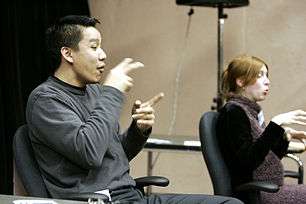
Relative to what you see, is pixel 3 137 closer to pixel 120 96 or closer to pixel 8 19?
pixel 8 19

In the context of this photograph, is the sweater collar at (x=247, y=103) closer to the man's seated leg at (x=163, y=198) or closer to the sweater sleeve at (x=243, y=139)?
the sweater sleeve at (x=243, y=139)

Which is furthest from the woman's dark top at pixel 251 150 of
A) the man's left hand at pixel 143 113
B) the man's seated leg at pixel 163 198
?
the man's left hand at pixel 143 113

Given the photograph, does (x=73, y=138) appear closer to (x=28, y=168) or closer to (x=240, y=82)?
(x=28, y=168)

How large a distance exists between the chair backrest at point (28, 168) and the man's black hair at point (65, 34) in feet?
1.08

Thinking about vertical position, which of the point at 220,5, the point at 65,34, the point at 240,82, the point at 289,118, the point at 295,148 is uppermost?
the point at 220,5

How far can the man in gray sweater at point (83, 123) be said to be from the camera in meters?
1.85

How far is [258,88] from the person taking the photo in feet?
8.45

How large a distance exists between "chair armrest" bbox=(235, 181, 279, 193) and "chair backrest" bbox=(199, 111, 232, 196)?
0.29 ft

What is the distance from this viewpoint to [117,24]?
4.18m

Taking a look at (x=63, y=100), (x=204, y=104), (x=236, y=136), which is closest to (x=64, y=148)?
(x=63, y=100)

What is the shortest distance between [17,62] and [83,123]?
1824mm

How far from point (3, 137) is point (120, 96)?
5.85 ft

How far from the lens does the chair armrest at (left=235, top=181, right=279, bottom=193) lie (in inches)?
85.7

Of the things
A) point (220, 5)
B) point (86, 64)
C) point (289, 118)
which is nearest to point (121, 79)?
point (86, 64)
